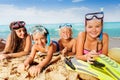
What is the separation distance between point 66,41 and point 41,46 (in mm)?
291

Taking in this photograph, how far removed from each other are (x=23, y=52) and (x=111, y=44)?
105 centimetres

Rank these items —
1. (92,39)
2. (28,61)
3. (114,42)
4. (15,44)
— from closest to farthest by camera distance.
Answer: (114,42), (92,39), (28,61), (15,44)

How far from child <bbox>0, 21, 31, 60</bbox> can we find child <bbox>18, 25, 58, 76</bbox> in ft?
0.42

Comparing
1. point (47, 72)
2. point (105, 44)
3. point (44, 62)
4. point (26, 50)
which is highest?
point (105, 44)

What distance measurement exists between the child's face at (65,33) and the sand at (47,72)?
257 mm

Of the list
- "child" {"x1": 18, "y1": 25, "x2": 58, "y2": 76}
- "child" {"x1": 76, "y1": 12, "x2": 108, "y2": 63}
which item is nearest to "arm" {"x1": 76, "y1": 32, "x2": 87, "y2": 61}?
"child" {"x1": 76, "y1": 12, "x2": 108, "y2": 63}

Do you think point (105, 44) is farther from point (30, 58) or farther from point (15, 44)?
point (15, 44)

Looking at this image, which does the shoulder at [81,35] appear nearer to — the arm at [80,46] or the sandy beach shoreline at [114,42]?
the arm at [80,46]

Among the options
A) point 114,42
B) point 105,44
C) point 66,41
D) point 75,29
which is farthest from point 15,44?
point 114,42

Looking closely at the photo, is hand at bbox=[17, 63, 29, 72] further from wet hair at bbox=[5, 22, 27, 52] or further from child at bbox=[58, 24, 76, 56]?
child at bbox=[58, 24, 76, 56]

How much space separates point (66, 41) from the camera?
4277mm

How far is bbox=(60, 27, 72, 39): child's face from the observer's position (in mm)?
4215

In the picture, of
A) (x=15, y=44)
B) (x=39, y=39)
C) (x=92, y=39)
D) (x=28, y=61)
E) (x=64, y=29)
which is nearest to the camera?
(x=92, y=39)

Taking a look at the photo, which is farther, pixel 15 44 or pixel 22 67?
pixel 15 44
